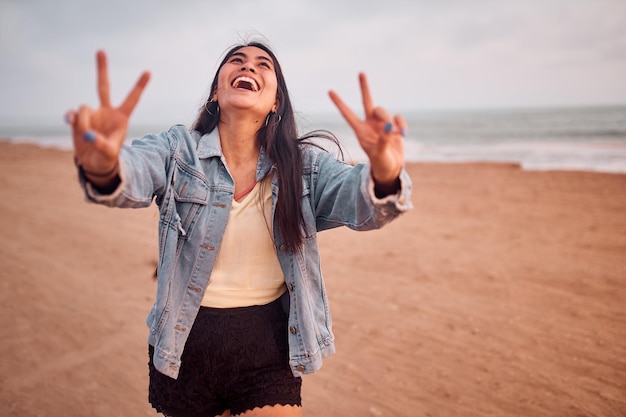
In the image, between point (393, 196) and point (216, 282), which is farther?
point (216, 282)

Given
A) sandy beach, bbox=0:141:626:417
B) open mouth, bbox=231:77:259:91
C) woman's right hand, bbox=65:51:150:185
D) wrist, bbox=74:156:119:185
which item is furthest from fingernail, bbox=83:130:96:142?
sandy beach, bbox=0:141:626:417

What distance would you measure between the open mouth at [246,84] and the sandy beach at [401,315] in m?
2.51

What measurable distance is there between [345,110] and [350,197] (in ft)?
1.20

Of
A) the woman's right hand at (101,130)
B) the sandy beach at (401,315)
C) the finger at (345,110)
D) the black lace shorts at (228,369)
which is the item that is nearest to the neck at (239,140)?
the finger at (345,110)

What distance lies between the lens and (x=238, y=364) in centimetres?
203

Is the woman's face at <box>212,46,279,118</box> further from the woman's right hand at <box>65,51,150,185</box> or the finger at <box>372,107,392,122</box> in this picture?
the finger at <box>372,107,392,122</box>

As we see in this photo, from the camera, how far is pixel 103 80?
1616 mm

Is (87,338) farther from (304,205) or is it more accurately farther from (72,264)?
(304,205)

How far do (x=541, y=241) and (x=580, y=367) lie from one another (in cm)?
369

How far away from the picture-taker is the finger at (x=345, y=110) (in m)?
1.79

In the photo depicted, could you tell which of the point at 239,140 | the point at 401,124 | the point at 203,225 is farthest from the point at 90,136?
the point at 401,124

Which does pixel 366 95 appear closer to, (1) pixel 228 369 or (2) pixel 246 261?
Result: (2) pixel 246 261

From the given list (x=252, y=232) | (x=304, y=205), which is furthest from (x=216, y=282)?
(x=304, y=205)

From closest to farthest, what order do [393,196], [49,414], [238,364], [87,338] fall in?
[393,196]
[238,364]
[49,414]
[87,338]
